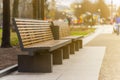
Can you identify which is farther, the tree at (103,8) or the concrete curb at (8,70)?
the tree at (103,8)

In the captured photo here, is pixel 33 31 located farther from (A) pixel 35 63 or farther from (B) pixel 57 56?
(B) pixel 57 56

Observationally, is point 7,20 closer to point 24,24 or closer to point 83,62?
point 83,62

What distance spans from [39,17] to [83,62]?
6616mm

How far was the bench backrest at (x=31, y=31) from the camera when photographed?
10.4 m

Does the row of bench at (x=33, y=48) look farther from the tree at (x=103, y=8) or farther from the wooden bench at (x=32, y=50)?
the tree at (x=103, y=8)

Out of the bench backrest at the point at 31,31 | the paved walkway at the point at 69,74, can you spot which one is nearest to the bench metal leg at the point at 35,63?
the paved walkway at the point at 69,74

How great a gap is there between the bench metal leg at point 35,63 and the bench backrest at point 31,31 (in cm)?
36

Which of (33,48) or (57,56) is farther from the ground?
(33,48)

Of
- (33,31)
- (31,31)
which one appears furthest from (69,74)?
(33,31)

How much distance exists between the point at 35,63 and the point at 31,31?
3.51ft

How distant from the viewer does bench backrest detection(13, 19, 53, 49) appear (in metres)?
10.4

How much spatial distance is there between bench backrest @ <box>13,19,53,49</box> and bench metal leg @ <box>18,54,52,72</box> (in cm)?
36

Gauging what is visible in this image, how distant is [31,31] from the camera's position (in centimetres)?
1161

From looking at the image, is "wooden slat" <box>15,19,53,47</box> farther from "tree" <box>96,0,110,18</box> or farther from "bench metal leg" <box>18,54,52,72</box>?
"tree" <box>96,0,110,18</box>
